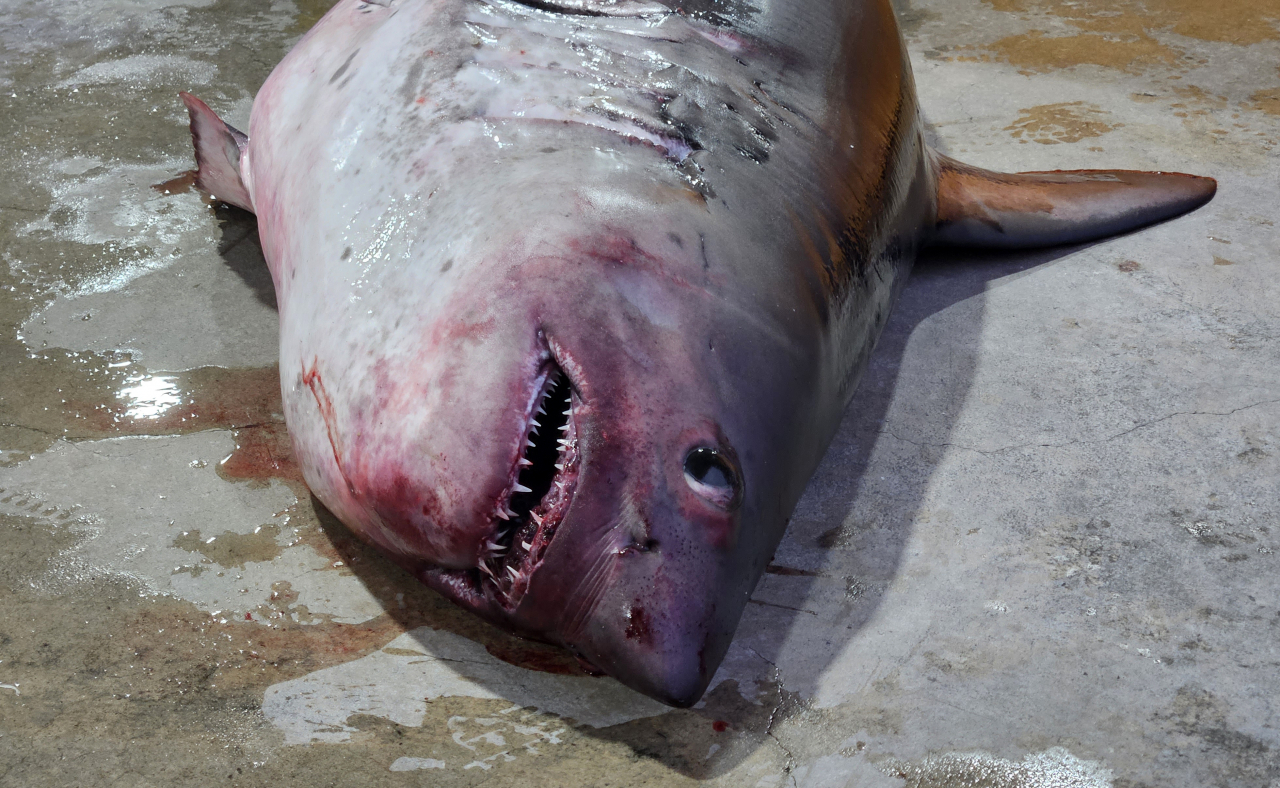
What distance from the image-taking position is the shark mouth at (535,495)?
204cm

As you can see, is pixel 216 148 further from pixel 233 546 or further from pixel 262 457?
pixel 233 546

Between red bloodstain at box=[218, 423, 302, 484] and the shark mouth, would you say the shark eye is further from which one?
red bloodstain at box=[218, 423, 302, 484]

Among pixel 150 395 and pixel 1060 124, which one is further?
pixel 1060 124

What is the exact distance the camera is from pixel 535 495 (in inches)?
82.2

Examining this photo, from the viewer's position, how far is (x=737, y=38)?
9.41ft

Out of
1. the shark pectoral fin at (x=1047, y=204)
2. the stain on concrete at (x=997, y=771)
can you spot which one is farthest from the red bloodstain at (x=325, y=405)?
the shark pectoral fin at (x=1047, y=204)

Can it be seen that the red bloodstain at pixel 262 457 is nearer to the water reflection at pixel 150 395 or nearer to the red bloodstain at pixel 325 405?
the water reflection at pixel 150 395

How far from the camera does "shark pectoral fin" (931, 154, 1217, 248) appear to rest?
390 cm

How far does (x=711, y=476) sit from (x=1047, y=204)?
247 centimetres

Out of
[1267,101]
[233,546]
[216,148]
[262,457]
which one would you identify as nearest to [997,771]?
[233,546]

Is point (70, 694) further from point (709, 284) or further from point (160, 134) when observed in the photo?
point (160, 134)

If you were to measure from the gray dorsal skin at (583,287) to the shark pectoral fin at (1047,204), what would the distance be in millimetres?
777

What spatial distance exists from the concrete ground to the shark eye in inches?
19.1

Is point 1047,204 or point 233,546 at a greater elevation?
point 1047,204
